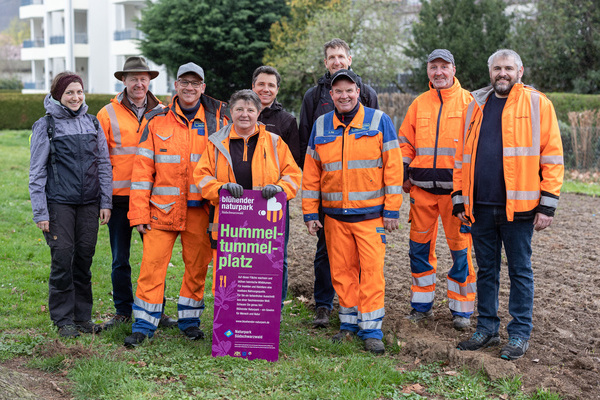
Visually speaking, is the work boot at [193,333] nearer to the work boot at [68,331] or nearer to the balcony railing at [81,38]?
the work boot at [68,331]

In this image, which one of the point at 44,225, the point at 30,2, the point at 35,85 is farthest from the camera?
the point at 30,2

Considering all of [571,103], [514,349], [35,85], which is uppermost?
[35,85]

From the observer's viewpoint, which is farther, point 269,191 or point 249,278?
point 249,278

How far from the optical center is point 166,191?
5.50 m

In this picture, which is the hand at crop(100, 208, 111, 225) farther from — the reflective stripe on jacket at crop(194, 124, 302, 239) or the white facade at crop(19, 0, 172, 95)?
the white facade at crop(19, 0, 172, 95)

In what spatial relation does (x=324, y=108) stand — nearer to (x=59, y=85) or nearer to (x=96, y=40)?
(x=59, y=85)

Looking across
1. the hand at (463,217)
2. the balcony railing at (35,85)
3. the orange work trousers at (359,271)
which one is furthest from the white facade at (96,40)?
the hand at (463,217)

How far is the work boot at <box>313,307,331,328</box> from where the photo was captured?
20.3ft

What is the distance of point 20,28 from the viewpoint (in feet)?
318

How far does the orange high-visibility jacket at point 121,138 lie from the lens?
590cm

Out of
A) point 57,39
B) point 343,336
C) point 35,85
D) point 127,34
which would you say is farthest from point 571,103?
point 35,85

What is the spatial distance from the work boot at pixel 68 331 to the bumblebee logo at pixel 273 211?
6.73 ft

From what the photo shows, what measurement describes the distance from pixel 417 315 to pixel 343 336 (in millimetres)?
970

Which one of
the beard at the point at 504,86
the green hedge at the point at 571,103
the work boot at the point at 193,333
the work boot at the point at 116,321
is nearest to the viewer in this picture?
the beard at the point at 504,86
